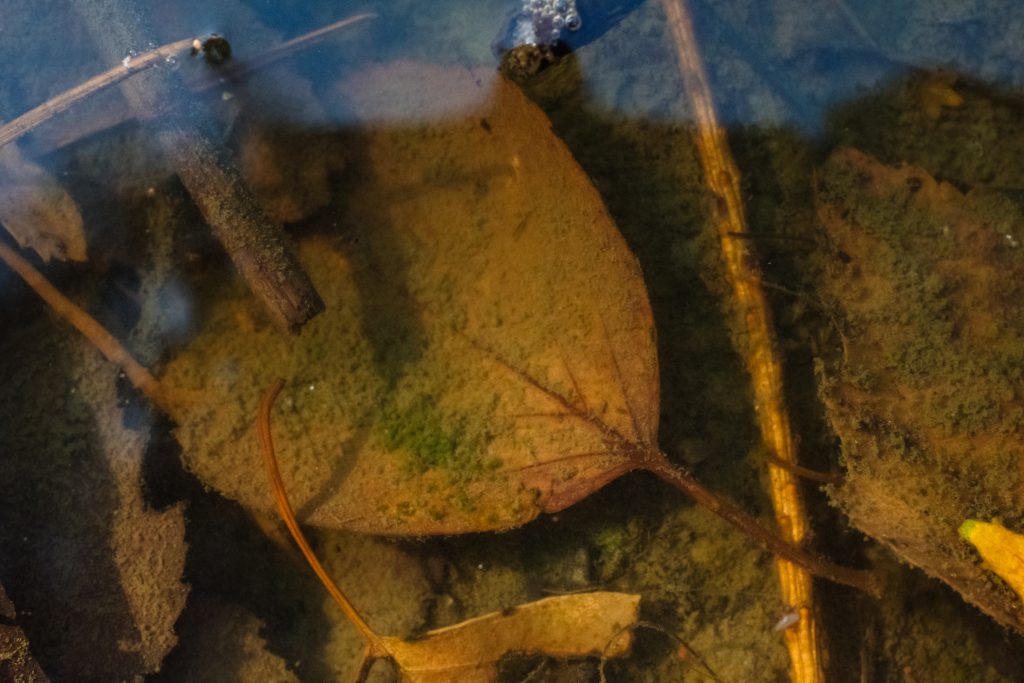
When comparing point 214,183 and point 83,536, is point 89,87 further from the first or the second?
point 83,536

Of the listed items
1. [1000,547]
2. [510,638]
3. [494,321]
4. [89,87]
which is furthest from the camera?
[89,87]

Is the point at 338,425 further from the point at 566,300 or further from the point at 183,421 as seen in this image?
the point at 566,300

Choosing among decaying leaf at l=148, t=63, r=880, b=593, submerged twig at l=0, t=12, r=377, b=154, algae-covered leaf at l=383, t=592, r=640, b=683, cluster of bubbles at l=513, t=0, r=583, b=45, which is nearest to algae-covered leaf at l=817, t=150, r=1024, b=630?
decaying leaf at l=148, t=63, r=880, b=593

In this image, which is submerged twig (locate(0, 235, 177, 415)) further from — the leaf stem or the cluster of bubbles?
the cluster of bubbles

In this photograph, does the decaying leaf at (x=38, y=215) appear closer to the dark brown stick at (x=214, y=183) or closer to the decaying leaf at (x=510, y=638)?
the dark brown stick at (x=214, y=183)

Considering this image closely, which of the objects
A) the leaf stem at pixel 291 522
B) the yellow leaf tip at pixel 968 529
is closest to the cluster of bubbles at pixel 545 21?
the leaf stem at pixel 291 522

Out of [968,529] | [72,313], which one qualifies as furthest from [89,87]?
[968,529]
